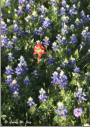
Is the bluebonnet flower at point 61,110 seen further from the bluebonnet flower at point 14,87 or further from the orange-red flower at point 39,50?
the orange-red flower at point 39,50

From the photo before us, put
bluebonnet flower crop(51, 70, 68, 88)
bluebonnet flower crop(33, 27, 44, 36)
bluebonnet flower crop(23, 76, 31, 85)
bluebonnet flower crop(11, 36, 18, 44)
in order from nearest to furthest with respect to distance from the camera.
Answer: bluebonnet flower crop(51, 70, 68, 88) → bluebonnet flower crop(23, 76, 31, 85) → bluebonnet flower crop(11, 36, 18, 44) → bluebonnet flower crop(33, 27, 44, 36)

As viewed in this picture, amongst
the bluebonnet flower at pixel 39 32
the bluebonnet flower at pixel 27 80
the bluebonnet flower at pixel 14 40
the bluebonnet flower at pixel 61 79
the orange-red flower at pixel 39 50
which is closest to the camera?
the bluebonnet flower at pixel 61 79

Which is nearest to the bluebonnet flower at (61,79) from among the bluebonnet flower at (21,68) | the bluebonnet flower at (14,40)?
the bluebonnet flower at (21,68)

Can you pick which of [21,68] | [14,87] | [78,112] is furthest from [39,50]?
[78,112]

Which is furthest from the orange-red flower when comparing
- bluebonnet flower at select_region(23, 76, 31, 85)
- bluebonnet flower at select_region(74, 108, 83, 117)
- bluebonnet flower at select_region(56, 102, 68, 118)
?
bluebonnet flower at select_region(74, 108, 83, 117)

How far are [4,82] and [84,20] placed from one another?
3047mm

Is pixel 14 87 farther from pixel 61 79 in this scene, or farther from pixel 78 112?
pixel 78 112

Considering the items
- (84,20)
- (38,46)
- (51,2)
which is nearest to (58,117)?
(38,46)

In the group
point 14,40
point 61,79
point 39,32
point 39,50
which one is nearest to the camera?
point 61,79

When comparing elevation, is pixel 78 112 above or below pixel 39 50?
below

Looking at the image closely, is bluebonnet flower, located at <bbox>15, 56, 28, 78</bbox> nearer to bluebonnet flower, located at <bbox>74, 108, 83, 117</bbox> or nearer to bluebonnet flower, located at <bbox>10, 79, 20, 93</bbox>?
bluebonnet flower, located at <bbox>10, 79, 20, 93</bbox>

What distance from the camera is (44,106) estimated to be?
382cm

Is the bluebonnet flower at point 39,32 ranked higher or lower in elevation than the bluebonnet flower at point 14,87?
higher

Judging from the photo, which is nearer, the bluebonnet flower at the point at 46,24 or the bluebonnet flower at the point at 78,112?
the bluebonnet flower at the point at 78,112
